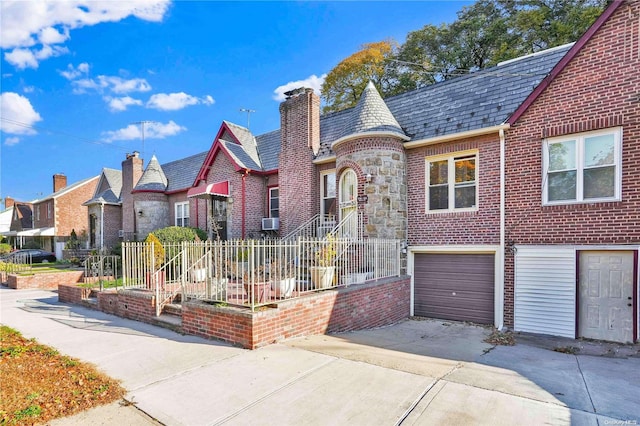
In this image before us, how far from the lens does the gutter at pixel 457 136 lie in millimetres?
8984

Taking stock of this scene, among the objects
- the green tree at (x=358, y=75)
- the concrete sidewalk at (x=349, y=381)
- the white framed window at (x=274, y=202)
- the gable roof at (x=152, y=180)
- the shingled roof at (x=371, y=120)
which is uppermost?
the green tree at (x=358, y=75)

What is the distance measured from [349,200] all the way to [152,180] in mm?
14305

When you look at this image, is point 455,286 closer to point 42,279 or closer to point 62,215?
point 42,279

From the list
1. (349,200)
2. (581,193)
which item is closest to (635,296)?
(581,193)

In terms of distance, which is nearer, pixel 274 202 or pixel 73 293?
pixel 73 293

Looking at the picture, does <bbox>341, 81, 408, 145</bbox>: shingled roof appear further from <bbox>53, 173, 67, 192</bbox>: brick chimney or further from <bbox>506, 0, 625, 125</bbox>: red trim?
<bbox>53, 173, 67, 192</bbox>: brick chimney

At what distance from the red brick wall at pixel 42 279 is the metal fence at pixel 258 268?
8.22 meters

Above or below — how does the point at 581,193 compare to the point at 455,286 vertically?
above

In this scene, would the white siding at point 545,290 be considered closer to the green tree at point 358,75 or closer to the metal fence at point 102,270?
the metal fence at point 102,270

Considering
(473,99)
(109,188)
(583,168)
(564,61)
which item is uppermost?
(564,61)

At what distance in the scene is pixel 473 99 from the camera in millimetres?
10258

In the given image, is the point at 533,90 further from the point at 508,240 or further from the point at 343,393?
the point at 343,393

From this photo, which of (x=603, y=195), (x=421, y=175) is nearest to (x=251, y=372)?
(x=421, y=175)

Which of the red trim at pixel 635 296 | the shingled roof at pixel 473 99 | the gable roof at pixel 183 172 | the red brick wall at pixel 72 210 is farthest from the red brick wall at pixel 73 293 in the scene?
the red brick wall at pixel 72 210
